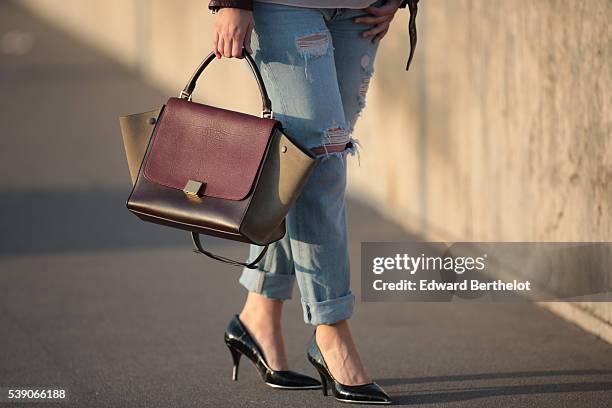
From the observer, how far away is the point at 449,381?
410 cm

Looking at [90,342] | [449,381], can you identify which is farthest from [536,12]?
[90,342]

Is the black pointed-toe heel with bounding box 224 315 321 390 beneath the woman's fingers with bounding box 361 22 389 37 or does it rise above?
beneath

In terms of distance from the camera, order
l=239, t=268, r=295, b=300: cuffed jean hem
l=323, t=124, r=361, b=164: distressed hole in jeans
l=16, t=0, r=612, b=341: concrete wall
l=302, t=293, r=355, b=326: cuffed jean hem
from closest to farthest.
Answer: l=323, t=124, r=361, b=164: distressed hole in jeans
l=302, t=293, r=355, b=326: cuffed jean hem
l=239, t=268, r=295, b=300: cuffed jean hem
l=16, t=0, r=612, b=341: concrete wall

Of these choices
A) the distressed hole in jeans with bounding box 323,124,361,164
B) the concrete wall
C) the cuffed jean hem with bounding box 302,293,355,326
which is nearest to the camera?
the distressed hole in jeans with bounding box 323,124,361,164

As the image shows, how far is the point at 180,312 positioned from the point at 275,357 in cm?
123

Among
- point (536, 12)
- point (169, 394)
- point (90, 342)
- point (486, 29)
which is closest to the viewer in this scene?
point (169, 394)

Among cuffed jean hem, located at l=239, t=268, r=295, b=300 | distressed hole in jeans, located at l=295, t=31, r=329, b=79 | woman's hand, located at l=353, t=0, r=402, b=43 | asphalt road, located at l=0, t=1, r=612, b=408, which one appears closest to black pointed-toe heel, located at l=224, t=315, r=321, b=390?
asphalt road, located at l=0, t=1, r=612, b=408

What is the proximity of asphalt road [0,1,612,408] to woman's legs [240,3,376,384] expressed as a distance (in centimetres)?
31

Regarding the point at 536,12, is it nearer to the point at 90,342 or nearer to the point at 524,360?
the point at 524,360

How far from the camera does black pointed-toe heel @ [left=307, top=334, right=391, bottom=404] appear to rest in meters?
3.76

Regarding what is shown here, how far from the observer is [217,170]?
359 centimetres

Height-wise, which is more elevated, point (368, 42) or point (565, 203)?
point (368, 42)

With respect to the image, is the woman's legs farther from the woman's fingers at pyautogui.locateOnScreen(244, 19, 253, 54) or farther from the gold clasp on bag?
the gold clasp on bag

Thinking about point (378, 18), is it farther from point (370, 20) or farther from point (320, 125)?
point (320, 125)
